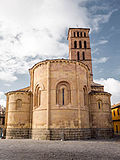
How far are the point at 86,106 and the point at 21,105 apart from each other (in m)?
10.4

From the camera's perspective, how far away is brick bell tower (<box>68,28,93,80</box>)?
132 ft

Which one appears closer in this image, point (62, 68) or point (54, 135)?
point (54, 135)

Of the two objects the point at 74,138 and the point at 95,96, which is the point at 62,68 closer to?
the point at 95,96

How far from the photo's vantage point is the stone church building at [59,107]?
19.6 m

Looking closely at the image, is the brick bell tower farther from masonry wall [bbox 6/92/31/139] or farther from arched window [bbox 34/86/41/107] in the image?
masonry wall [bbox 6/92/31/139]

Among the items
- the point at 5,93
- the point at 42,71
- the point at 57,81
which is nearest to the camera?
the point at 57,81

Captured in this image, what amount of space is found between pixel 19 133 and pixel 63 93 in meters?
9.19

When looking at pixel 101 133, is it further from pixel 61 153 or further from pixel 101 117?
pixel 61 153

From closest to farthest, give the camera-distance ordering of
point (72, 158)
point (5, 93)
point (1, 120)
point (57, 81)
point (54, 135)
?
point (72, 158), point (54, 135), point (57, 81), point (5, 93), point (1, 120)

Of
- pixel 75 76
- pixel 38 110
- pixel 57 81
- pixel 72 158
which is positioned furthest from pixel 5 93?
pixel 72 158

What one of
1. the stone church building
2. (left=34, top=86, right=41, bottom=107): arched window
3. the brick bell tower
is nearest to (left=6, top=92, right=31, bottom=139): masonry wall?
the stone church building

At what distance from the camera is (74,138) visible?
1912 cm

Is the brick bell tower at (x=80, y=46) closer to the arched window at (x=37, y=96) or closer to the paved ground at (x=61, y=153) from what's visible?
the arched window at (x=37, y=96)

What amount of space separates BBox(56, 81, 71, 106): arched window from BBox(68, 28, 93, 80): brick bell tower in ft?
64.8
